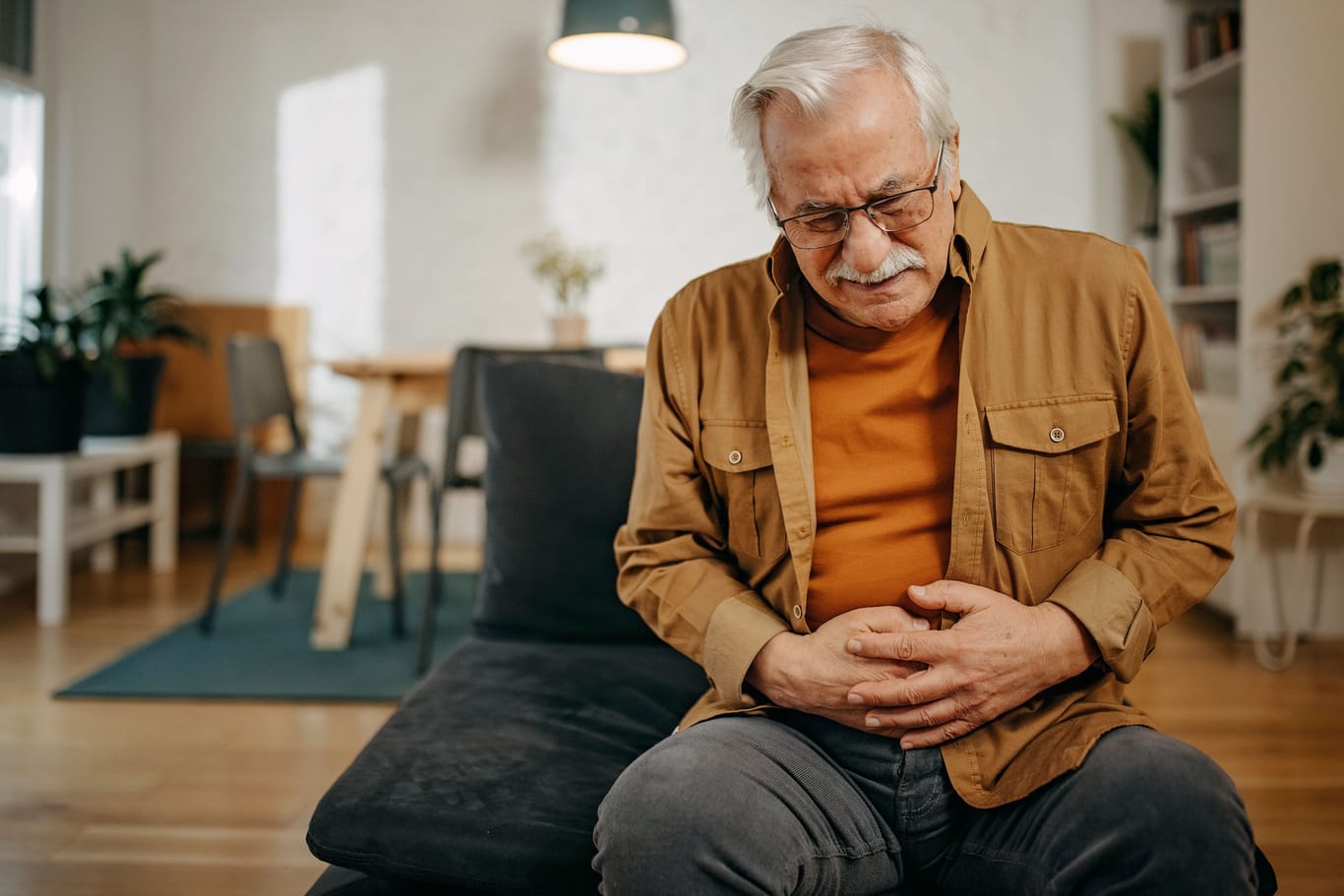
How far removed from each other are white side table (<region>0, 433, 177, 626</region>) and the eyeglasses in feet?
9.84

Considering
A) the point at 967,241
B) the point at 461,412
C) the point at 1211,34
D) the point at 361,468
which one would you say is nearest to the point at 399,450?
the point at 361,468

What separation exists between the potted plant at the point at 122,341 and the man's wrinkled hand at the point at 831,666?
Result: 10.6 ft

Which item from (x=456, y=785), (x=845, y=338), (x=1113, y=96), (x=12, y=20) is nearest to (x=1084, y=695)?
(x=845, y=338)

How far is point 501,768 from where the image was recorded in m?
1.39

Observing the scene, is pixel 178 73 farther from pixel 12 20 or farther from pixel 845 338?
pixel 845 338

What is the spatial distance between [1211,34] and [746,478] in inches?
121

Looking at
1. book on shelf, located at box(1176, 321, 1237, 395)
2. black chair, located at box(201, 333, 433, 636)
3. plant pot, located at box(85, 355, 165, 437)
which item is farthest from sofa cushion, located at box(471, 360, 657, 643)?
plant pot, located at box(85, 355, 165, 437)

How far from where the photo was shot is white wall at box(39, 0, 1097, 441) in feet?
16.1

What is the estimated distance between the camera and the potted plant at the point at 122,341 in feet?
12.8

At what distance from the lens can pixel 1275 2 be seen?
322cm

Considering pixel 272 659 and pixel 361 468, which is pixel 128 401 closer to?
pixel 361 468

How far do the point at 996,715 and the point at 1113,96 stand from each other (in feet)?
13.4

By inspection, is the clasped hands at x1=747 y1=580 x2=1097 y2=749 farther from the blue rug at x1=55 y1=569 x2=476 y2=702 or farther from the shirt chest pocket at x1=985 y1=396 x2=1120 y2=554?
the blue rug at x1=55 y1=569 x2=476 y2=702

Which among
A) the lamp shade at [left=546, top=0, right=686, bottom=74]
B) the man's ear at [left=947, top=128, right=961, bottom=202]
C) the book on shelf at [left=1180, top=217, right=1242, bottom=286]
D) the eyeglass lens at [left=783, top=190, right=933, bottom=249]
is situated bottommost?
the eyeglass lens at [left=783, top=190, right=933, bottom=249]
